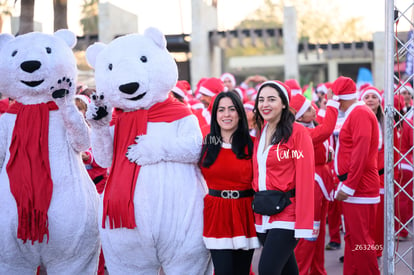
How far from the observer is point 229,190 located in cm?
453

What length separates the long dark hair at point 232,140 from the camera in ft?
14.9

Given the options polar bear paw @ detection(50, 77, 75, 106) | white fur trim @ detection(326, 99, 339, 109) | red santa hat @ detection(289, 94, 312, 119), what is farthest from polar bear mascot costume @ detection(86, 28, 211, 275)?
white fur trim @ detection(326, 99, 339, 109)

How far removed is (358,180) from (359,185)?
10 centimetres

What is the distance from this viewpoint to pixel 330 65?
117 ft

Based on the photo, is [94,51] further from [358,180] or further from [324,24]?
[324,24]

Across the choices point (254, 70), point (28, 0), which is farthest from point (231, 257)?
point (254, 70)

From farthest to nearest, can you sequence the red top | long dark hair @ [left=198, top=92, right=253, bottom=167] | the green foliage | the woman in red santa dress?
the green foliage → the woman in red santa dress → the red top → long dark hair @ [left=198, top=92, right=253, bottom=167]

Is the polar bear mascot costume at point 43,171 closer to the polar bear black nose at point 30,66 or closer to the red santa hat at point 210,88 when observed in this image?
the polar bear black nose at point 30,66

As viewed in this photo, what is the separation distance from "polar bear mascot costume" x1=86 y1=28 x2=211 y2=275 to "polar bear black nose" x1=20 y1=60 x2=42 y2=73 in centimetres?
47

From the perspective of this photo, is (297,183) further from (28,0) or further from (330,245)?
(28,0)

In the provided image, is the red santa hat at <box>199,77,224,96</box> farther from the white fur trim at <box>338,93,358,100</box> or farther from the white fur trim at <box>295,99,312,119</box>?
the white fur trim at <box>338,93,358,100</box>

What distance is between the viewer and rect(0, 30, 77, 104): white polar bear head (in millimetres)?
4664

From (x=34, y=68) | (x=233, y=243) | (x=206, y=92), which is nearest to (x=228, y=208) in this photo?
(x=233, y=243)

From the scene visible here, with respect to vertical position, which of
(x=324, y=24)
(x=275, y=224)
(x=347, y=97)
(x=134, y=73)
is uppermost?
(x=324, y=24)
